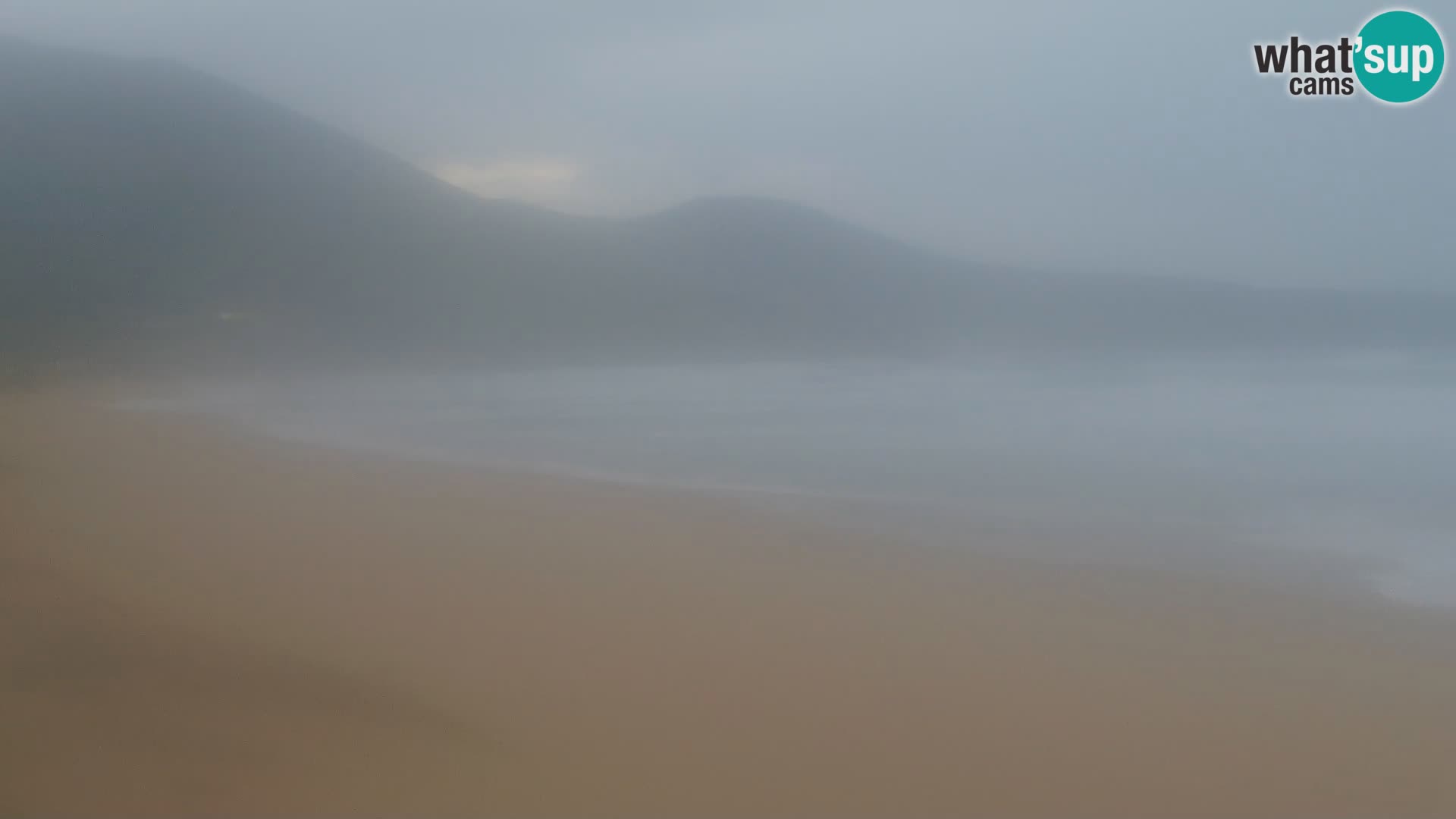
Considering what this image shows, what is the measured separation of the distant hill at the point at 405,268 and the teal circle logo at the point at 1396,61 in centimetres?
27

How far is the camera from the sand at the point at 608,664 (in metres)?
0.91

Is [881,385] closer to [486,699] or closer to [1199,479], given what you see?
[1199,479]

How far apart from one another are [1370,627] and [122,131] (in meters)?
1.87

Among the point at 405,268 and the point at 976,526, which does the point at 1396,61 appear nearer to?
the point at 976,526

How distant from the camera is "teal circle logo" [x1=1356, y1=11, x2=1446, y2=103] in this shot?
1100 mm

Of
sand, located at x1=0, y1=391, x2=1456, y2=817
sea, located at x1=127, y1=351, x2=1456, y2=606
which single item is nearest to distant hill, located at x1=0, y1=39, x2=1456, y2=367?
sea, located at x1=127, y1=351, x2=1456, y2=606

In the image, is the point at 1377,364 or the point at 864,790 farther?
the point at 1377,364

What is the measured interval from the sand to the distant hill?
0.74 feet

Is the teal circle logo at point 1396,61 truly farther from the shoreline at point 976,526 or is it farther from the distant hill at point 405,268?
the shoreline at point 976,526

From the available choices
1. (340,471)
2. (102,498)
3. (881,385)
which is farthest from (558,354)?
(102,498)

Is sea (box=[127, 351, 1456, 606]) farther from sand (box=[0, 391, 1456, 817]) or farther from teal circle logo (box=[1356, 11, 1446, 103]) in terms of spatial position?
teal circle logo (box=[1356, 11, 1446, 103])

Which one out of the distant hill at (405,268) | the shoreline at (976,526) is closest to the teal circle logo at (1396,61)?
the distant hill at (405,268)

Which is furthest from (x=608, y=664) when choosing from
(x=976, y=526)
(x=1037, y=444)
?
(x=1037, y=444)

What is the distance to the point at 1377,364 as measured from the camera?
1.23 m
